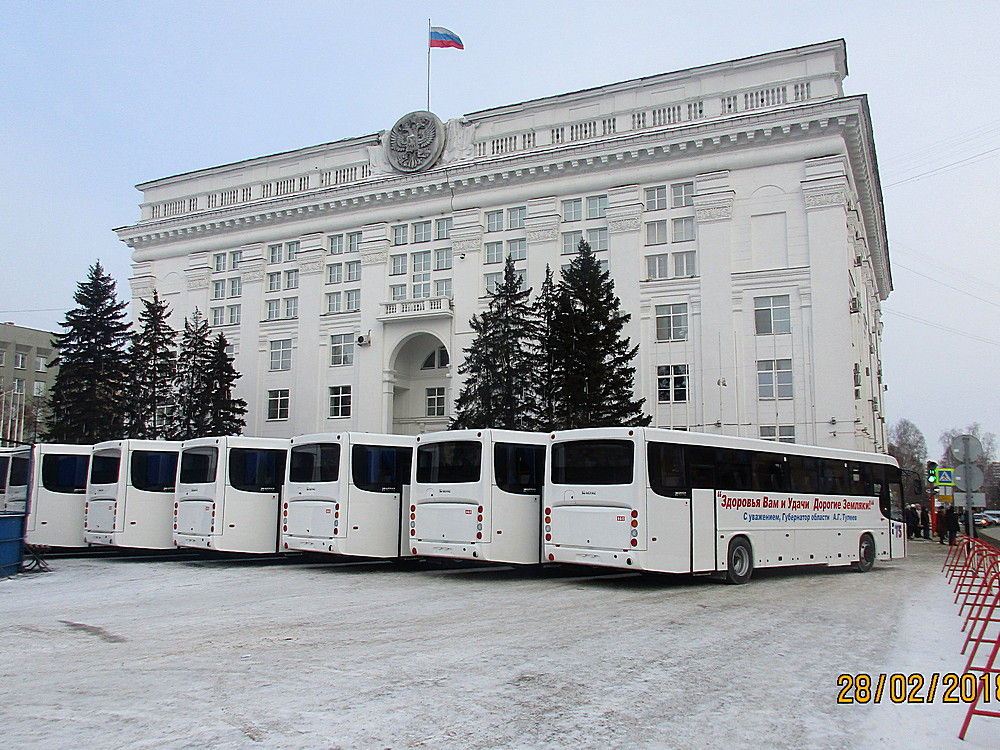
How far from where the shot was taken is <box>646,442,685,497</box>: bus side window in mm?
15469

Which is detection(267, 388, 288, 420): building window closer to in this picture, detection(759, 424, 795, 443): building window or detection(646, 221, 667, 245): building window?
detection(646, 221, 667, 245): building window

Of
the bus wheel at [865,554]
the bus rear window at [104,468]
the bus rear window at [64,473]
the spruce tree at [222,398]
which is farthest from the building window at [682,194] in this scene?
the bus rear window at [64,473]

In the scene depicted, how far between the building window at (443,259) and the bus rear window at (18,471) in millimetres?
28482

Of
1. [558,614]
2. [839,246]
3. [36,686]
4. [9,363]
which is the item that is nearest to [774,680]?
[558,614]

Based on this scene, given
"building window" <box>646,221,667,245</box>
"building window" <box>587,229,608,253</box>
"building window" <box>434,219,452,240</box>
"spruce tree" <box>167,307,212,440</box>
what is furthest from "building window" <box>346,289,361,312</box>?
"building window" <box>646,221,667,245</box>

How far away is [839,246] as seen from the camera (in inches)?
1501

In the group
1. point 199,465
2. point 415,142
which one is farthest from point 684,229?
point 199,465

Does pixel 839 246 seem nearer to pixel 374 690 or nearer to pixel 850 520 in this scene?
pixel 850 520

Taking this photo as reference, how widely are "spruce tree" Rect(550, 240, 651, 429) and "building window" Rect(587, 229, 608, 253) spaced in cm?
635

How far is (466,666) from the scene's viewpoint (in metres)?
8.47

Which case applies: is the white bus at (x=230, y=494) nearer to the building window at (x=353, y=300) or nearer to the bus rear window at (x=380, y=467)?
the bus rear window at (x=380, y=467)

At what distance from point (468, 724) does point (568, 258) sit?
3889cm

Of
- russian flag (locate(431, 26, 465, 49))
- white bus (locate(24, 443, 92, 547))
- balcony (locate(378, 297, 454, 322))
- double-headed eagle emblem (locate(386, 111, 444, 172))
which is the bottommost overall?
white bus (locate(24, 443, 92, 547))

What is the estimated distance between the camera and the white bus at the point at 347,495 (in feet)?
61.5
